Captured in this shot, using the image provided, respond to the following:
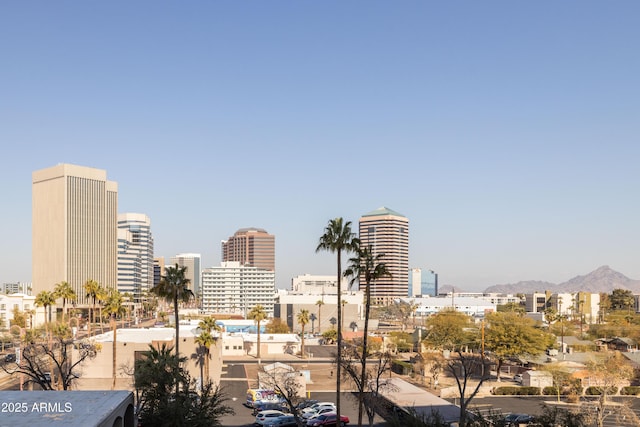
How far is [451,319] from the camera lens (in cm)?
Result: 9750

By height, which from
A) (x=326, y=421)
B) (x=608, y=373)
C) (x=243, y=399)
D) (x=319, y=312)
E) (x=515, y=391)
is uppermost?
(x=608, y=373)

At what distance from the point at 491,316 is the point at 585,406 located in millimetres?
44468

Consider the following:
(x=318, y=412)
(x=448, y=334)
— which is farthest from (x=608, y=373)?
(x=448, y=334)

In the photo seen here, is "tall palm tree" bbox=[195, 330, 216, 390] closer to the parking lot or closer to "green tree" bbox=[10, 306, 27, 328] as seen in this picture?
the parking lot

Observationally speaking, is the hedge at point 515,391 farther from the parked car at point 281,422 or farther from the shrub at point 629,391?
the parked car at point 281,422

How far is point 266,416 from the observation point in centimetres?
4697

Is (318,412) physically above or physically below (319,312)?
above

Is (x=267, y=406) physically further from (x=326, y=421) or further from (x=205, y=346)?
(x=205, y=346)

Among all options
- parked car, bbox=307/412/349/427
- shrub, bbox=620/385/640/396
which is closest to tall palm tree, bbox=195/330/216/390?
parked car, bbox=307/412/349/427

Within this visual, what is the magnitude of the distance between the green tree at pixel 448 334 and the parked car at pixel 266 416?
47042mm

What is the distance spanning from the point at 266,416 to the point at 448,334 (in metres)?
53.5

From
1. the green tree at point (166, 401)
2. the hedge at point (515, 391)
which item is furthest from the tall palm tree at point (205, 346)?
the hedge at point (515, 391)

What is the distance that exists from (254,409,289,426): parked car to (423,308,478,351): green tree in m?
47.0

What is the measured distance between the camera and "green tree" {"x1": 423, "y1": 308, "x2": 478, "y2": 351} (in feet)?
297
